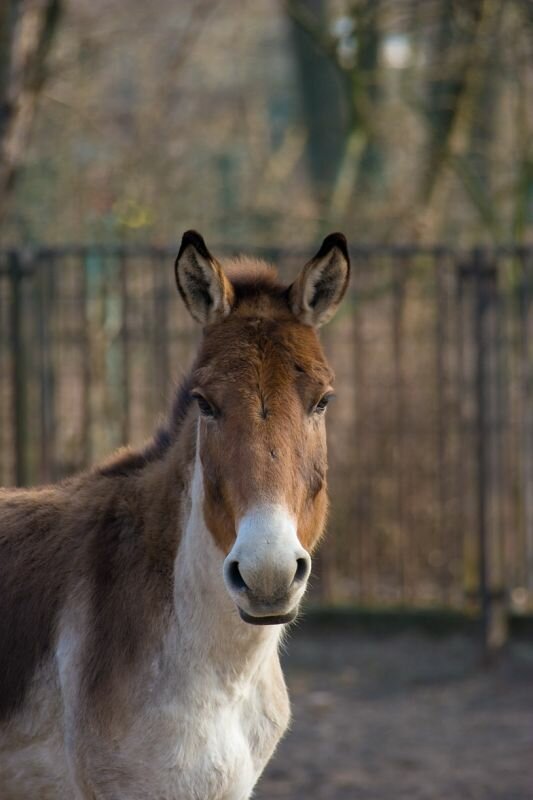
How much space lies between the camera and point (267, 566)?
3.06 m

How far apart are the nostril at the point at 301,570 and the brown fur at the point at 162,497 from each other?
0.20 metres

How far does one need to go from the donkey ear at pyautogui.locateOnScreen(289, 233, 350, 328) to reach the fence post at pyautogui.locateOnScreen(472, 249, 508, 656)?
5.08m

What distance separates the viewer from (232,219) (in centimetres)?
1205

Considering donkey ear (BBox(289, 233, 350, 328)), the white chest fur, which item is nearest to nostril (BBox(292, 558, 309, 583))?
the white chest fur

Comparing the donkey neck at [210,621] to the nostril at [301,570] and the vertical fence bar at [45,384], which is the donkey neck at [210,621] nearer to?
the nostril at [301,570]

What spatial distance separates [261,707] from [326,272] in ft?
4.65

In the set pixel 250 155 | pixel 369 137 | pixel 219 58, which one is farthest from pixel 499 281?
pixel 219 58

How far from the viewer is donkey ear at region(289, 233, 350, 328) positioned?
12.3 ft

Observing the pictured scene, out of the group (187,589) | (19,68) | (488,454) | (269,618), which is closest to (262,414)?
(269,618)

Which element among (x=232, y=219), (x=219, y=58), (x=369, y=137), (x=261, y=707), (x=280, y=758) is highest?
(x=219, y=58)

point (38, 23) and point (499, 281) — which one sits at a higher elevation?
point (38, 23)

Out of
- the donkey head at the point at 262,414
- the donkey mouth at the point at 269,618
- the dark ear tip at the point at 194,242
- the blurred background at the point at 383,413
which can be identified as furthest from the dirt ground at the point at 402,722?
the dark ear tip at the point at 194,242

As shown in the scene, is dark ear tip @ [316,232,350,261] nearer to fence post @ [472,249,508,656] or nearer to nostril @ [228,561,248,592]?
nostril @ [228,561,248,592]

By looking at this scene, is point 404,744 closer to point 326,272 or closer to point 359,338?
point 359,338
